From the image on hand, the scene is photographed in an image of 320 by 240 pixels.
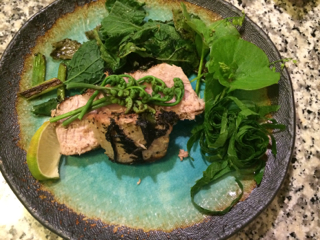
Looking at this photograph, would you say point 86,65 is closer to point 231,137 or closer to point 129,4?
point 129,4

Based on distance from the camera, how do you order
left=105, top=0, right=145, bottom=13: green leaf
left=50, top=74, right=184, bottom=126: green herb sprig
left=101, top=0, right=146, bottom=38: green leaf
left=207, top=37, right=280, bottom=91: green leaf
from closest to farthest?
left=50, top=74, right=184, bottom=126: green herb sprig → left=207, top=37, right=280, bottom=91: green leaf → left=101, top=0, right=146, bottom=38: green leaf → left=105, top=0, right=145, bottom=13: green leaf

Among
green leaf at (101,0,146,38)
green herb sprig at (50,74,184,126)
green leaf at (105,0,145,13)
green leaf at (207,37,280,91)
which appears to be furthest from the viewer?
green leaf at (105,0,145,13)

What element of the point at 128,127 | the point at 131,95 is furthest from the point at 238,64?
the point at 128,127

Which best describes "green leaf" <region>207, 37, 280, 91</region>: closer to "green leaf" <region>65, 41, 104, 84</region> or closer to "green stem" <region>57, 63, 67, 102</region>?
"green leaf" <region>65, 41, 104, 84</region>

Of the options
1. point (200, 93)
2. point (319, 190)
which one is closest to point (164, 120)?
point (200, 93)

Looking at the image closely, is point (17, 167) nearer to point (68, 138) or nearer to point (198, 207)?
point (68, 138)

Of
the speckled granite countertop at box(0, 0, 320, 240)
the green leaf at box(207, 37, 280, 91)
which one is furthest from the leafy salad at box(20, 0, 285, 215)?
the speckled granite countertop at box(0, 0, 320, 240)

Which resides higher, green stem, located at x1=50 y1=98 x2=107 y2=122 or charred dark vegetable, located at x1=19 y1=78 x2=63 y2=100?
charred dark vegetable, located at x1=19 y1=78 x2=63 y2=100
